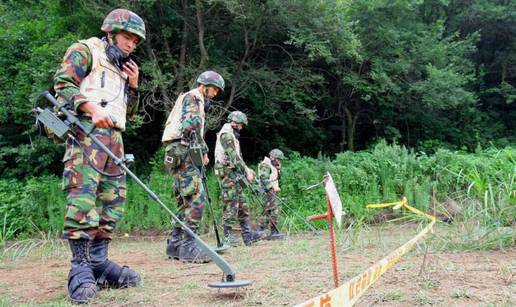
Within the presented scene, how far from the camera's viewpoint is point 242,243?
6633 mm

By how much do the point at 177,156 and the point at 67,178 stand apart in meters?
1.70

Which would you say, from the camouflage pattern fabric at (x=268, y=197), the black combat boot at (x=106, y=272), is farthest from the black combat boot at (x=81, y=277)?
the camouflage pattern fabric at (x=268, y=197)

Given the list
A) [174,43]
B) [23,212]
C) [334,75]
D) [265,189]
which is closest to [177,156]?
[265,189]

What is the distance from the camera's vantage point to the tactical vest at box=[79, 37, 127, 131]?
9.83ft

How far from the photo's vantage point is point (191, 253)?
4.32 m

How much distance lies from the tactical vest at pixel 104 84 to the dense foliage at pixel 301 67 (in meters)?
7.76

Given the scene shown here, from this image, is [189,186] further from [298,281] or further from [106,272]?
[298,281]

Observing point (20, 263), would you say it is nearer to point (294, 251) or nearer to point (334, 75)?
point (294, 251)

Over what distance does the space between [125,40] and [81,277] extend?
154 centimetres

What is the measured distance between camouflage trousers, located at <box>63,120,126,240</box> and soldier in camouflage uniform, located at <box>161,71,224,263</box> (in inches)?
51.2

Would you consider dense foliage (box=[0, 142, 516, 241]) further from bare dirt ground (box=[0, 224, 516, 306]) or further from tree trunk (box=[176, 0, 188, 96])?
bare dirt ground (box=[0, 224, 516, 306])

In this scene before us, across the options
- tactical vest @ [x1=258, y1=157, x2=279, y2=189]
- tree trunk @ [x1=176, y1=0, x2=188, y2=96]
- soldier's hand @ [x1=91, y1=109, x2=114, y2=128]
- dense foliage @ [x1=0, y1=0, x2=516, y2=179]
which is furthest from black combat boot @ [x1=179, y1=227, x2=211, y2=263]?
tree trunk @ [x1=176, y1=0, x2=188, y2=96]

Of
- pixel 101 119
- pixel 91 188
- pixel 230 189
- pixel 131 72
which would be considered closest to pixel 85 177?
pixel 91 188

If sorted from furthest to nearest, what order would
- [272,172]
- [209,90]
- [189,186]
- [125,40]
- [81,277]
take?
[272,172], [209,90], [189,186], [125,40], [81,277]
